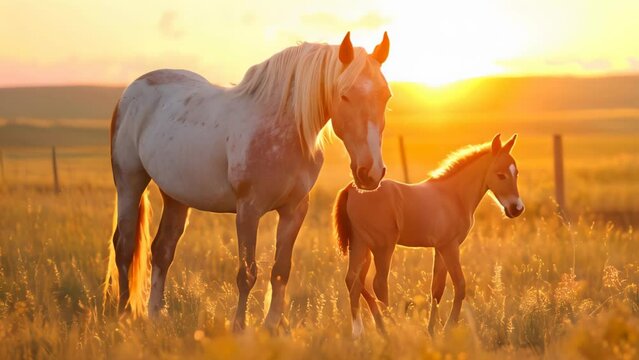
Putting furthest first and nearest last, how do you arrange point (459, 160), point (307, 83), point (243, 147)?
1. point (459, 160)
2. point (243, 147)
3. point (307, 83)

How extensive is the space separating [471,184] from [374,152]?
1738 mm

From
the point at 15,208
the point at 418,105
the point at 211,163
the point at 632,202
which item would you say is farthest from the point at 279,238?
the point at 418,105

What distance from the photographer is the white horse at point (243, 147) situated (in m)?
5.56

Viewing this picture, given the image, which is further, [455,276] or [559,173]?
[559,173]

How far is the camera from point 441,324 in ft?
21.3

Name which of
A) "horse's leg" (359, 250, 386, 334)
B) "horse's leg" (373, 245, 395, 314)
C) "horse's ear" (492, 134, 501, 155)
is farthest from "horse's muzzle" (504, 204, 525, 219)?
"horse's leg" (359, 250, 386, 334)

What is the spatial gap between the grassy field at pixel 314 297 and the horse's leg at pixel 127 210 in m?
A: 0.45

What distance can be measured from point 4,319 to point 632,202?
48.4 feet

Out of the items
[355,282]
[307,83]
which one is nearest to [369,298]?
[355,282]

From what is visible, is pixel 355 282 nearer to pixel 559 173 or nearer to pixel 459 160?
pixel 459 160

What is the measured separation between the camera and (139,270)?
7.72 meters

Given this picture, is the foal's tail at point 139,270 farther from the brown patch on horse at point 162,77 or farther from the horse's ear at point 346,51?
the horse's ear at point 346,51

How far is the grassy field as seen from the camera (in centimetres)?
500

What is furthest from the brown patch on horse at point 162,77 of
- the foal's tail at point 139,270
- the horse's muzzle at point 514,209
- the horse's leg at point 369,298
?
the horse's muzzle at point 514,209
